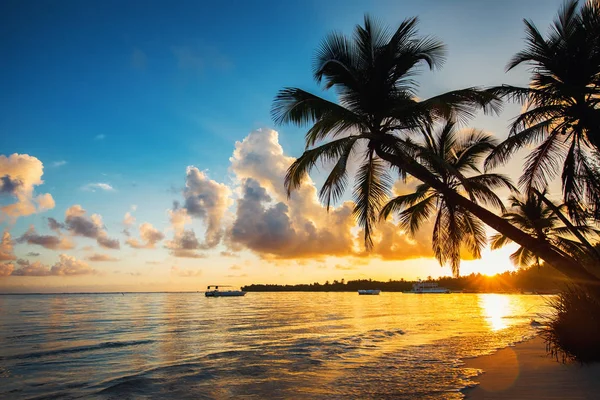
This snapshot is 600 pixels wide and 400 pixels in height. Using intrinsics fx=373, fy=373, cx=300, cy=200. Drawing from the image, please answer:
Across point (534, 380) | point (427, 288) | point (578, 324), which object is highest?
point (578, 324)

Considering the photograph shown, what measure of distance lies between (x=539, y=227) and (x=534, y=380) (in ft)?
28.5

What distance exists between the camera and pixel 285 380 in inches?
393

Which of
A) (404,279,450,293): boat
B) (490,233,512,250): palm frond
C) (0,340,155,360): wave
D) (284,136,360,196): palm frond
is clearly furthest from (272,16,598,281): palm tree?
(404,279,450,293): boat

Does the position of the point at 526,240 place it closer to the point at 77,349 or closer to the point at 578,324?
the point at 578,324

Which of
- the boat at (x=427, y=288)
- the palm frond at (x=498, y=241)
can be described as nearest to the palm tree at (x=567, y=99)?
the palm frond at (x=498, y=241)

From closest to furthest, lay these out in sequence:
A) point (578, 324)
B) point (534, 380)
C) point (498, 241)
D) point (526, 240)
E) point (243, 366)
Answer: point (534, 380) < point (578, 324) < point (526, 240) < point (243, 366) < point (498, 241)

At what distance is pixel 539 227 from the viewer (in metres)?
15.2

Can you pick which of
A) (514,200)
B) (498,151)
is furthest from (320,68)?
(514,200)

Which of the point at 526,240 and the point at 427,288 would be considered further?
the point at 427,288

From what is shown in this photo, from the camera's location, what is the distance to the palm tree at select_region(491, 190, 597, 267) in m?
14.2

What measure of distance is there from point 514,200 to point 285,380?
22072 mm

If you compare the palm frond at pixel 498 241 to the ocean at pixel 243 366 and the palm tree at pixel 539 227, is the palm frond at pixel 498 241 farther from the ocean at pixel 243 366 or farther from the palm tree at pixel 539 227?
the ocean at pixel 243 366

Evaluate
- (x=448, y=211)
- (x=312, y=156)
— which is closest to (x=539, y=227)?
(x=448, y=211)

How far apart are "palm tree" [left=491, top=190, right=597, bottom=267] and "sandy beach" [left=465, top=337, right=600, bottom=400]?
317 cm
